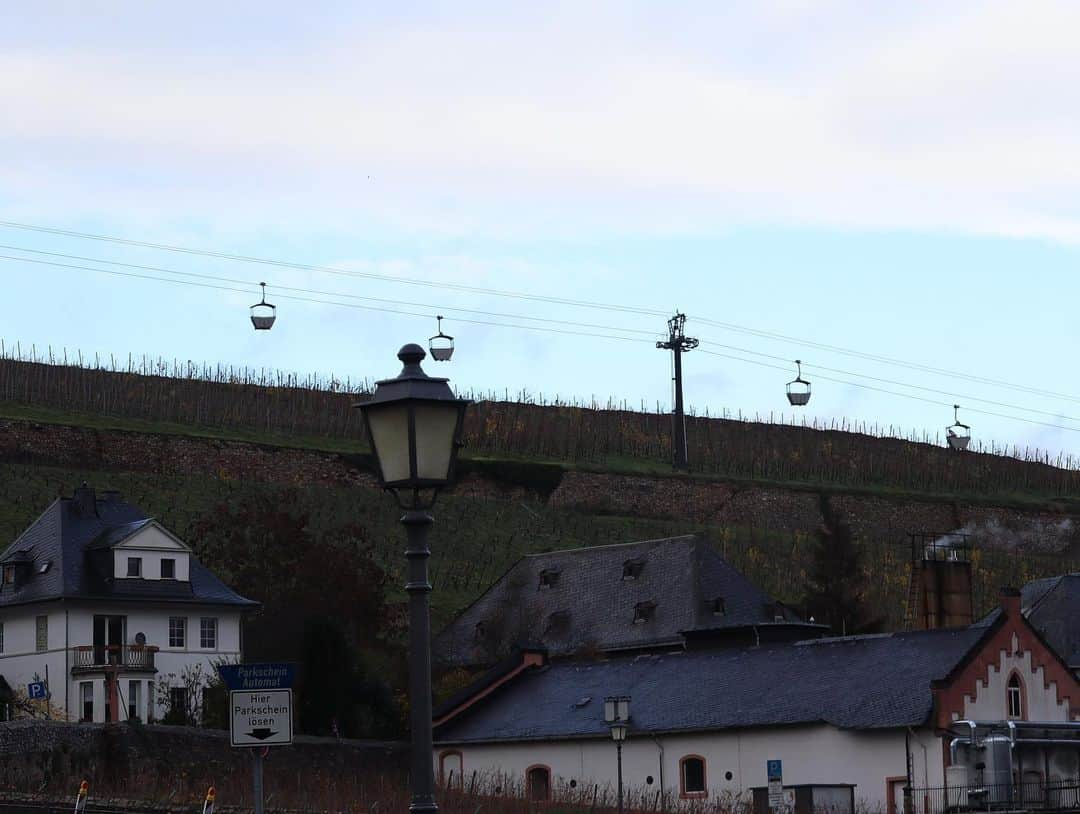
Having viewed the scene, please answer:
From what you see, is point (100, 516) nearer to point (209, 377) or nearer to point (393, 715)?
point (393, 715)

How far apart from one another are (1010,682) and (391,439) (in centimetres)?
3796

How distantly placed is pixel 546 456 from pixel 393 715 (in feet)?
148

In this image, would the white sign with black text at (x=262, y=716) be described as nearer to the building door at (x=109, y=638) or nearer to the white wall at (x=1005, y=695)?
the white wall at (x=1005, y=695)

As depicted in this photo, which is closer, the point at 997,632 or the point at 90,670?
the point at 997,632

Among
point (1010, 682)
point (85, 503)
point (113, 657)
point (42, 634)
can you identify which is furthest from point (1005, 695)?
point (85, 503)

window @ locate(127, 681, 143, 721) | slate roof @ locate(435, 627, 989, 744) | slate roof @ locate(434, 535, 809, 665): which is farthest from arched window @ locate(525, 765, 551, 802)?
window @ locate(127, 681, 143, 721)

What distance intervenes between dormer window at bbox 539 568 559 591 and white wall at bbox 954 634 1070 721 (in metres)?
26.2

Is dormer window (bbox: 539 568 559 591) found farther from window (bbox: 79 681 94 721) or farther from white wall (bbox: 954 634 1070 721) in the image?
white wall (bbox: 954 634 1070 721)

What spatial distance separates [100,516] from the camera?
Answer: 63812mm

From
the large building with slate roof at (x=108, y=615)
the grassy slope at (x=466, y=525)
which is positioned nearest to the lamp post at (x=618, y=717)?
the large building with slate roof at (x=108, y=615)

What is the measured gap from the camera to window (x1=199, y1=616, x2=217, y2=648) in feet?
204

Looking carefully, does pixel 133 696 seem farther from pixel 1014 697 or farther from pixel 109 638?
pixel 1014 697

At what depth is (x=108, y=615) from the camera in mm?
60406

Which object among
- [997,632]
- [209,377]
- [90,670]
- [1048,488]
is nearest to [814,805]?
[997,632]
